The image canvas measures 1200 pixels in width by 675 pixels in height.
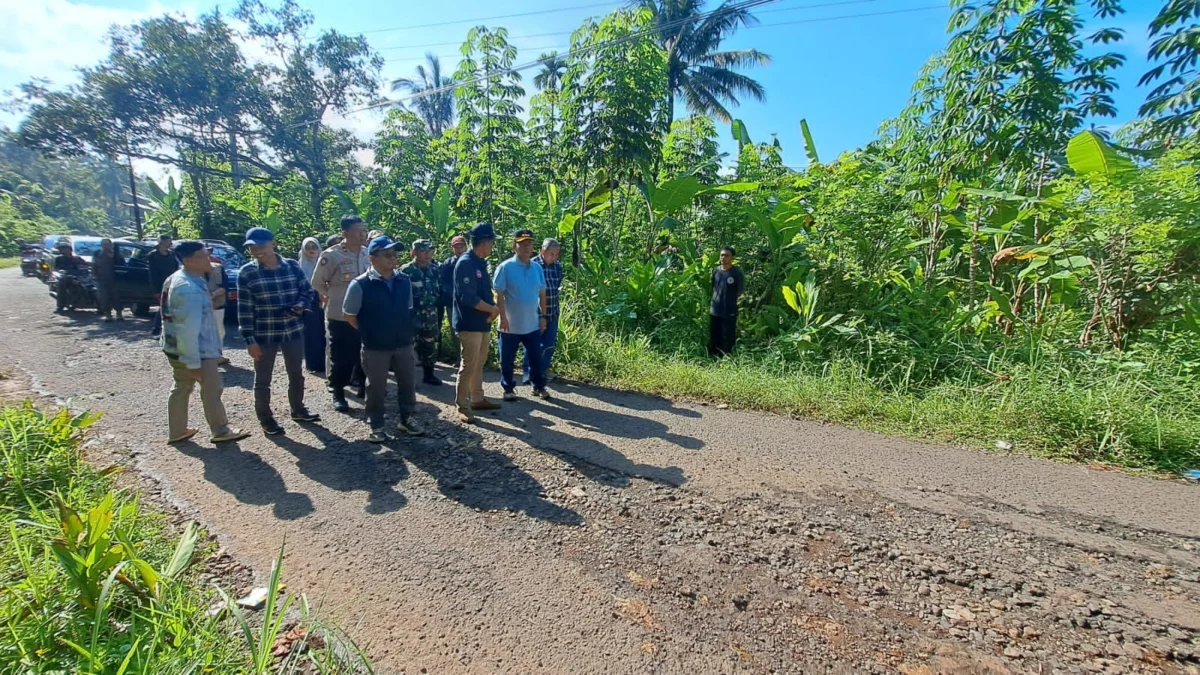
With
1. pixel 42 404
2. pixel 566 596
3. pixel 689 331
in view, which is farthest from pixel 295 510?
pixel 689 331

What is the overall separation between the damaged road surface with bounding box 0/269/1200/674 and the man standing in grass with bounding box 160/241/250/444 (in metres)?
0.23

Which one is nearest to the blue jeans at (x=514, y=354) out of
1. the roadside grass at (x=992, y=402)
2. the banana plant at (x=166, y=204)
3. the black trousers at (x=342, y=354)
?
the roadside grass at (x=992, y=402)

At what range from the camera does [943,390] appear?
16.9ft

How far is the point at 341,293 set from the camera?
5.46 m

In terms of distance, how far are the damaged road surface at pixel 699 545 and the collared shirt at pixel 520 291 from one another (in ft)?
3.47

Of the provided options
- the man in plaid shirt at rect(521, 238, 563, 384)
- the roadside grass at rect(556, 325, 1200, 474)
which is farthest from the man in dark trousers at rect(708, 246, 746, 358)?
the man in plaid shirt at rect(521, 238, 563, 384)

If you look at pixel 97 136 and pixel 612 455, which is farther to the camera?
pixel 97 136

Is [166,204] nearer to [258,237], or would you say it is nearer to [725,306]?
[258,237]

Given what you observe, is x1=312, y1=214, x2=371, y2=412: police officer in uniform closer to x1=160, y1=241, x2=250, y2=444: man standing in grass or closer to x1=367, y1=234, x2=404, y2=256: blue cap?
x1=367, y1=234, x2=404, y2=256: blue cap

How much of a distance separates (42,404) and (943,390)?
873 cm

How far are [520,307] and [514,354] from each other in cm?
55

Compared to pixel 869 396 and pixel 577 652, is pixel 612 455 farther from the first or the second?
pixel 869 396

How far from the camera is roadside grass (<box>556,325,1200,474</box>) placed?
3967 mm

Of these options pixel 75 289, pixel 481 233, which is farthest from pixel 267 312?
pixel 75 289
